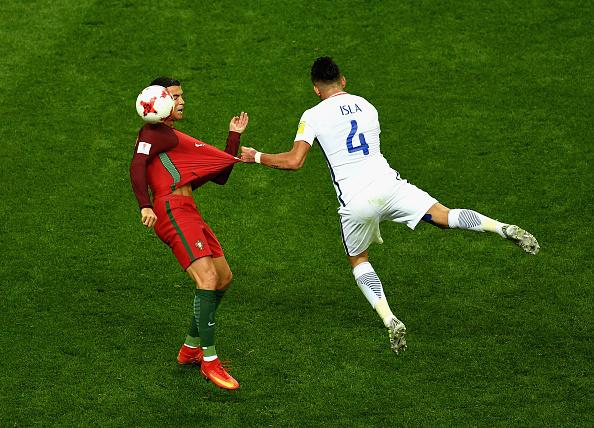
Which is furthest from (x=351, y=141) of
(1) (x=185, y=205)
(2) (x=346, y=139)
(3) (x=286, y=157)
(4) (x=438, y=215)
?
(1) (x=185, y=205)

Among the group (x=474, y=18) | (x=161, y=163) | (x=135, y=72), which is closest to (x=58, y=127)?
(x=135, y=72)

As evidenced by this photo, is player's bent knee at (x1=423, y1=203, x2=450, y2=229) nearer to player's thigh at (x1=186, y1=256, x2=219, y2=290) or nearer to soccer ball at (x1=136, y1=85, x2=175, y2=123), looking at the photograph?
player's thigh at (x1=186, y1=256, x2=219, y2=290)

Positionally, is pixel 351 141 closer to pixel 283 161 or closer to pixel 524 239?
pixel 283 161

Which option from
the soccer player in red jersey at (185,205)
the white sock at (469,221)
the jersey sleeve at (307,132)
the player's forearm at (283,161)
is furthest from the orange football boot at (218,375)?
the white sock at (469,221)

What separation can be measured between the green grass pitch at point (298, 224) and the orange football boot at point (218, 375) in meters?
0.14

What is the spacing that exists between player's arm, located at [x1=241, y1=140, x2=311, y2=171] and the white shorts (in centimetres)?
55

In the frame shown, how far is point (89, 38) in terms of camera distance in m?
14.6

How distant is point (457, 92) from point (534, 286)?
367cm

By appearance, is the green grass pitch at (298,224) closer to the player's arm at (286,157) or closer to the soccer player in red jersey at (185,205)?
the soccer player in red jersey at (185,205)

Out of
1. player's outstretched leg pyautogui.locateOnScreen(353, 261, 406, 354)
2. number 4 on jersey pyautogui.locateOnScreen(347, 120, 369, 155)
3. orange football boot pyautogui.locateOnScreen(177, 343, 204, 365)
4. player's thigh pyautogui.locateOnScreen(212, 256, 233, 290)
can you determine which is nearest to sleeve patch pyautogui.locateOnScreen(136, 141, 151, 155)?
player's thigh pyautogui.locateOnScreen(212, 256, 233, 290)

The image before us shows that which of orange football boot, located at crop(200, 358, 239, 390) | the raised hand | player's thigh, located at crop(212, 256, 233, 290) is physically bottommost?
orange football boot, located at crop(200, 358, 239, 390)

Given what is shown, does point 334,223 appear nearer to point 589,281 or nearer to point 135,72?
point 589,281

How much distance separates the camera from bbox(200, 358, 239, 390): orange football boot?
9156 mm

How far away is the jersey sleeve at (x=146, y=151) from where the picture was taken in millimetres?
8898
